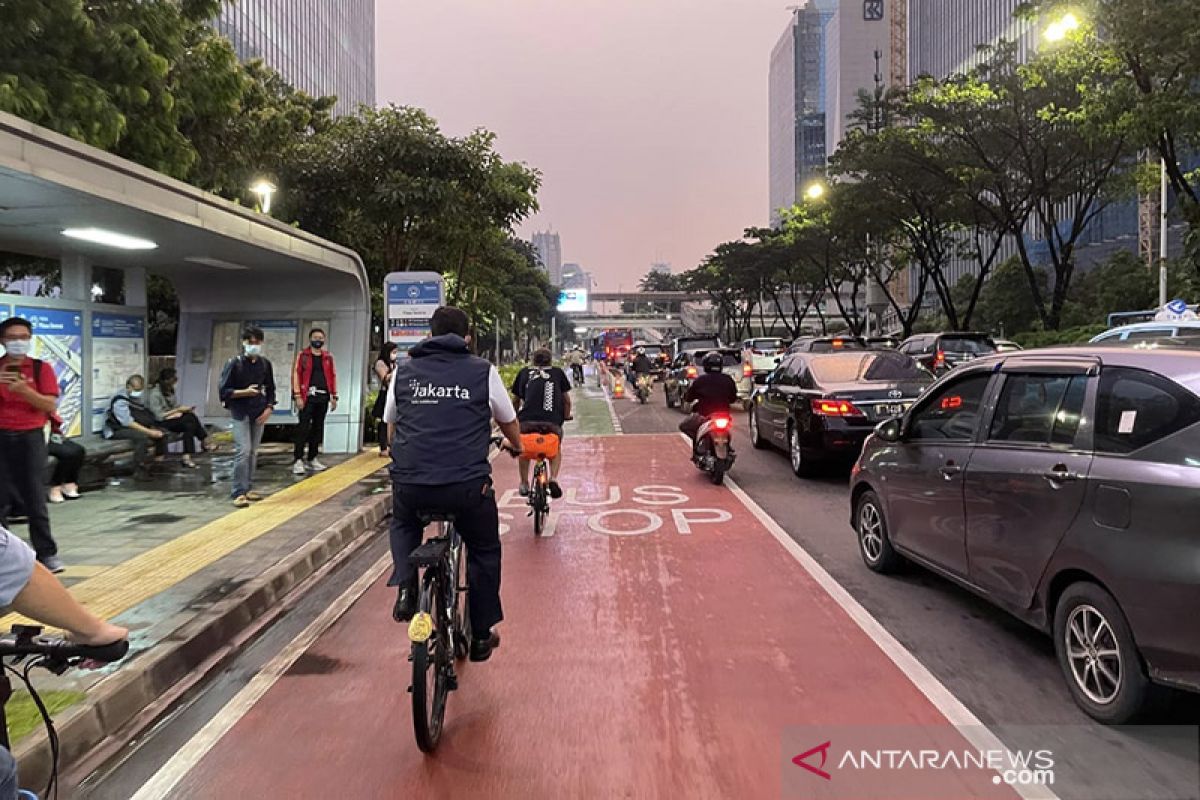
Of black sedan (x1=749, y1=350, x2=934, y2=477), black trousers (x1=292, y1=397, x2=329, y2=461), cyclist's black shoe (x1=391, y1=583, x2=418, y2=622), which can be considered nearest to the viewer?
cyclist's black shoe (x1=391, y1=583, x2=418, y2=622)

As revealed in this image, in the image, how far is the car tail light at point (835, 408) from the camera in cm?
1036

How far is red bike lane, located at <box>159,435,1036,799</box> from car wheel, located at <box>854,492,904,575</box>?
529 millimetres

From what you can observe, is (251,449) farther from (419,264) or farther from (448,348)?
(419,264)

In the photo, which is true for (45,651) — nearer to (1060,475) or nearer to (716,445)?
(1060,475)

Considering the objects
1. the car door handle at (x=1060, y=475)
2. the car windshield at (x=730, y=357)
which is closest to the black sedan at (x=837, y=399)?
the car door handle at (x=1060, y=475)

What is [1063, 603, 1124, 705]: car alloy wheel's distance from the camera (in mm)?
3824

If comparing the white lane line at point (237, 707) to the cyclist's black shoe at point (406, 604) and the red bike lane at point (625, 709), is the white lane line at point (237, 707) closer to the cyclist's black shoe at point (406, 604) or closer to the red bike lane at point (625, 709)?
the red bike lane at point (625, 709)

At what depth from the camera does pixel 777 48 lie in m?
167

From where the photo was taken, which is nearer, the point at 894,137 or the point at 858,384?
the point at 858,384

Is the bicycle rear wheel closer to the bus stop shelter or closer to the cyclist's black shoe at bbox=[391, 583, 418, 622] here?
the cyclist's black shoe at bbox=[391, 583, 418, 622]

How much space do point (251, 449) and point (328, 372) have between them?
78.8 inches

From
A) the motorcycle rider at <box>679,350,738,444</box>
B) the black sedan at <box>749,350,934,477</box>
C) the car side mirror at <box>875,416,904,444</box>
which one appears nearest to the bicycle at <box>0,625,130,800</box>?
the car side mirror at <box>875,416,904,444</box>

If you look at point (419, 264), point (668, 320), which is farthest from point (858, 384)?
point (668, 320)

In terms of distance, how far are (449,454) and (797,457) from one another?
7800mm
